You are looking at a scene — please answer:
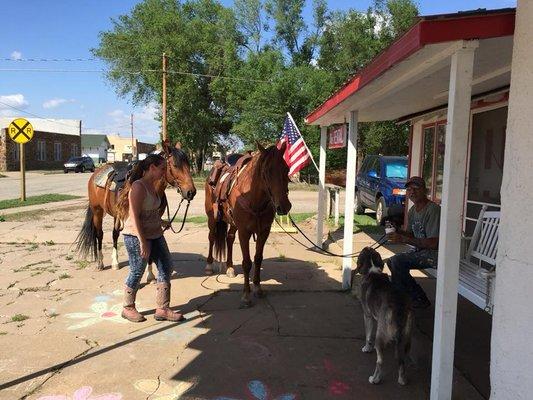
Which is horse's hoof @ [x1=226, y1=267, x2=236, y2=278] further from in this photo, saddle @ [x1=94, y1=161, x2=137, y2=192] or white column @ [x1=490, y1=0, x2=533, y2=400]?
white column @ [x1=490, y1=0, x2=533, y2=400]

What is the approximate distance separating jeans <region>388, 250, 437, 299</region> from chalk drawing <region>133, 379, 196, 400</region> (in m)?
2.51

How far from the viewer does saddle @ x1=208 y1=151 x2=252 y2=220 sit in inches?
258

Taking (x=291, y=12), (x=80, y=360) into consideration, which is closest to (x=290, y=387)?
(x=80, y=360)

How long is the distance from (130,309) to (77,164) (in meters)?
45.8

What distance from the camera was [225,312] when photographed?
5512 millimetres

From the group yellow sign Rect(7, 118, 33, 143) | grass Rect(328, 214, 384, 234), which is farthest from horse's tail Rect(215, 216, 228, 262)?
yellow sign Rect(7, 118, 33, 143)

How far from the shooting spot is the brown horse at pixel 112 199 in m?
6.17

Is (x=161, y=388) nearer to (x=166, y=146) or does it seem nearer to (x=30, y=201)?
(x=166, y=146)

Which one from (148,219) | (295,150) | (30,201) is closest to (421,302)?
(148,219)

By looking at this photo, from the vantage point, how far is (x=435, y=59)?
345cm

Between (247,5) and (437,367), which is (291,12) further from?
(437,367)

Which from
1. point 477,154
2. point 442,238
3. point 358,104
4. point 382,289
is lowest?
point 382,289

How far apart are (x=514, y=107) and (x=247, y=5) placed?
4130 cm

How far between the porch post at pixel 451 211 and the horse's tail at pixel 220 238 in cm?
434
